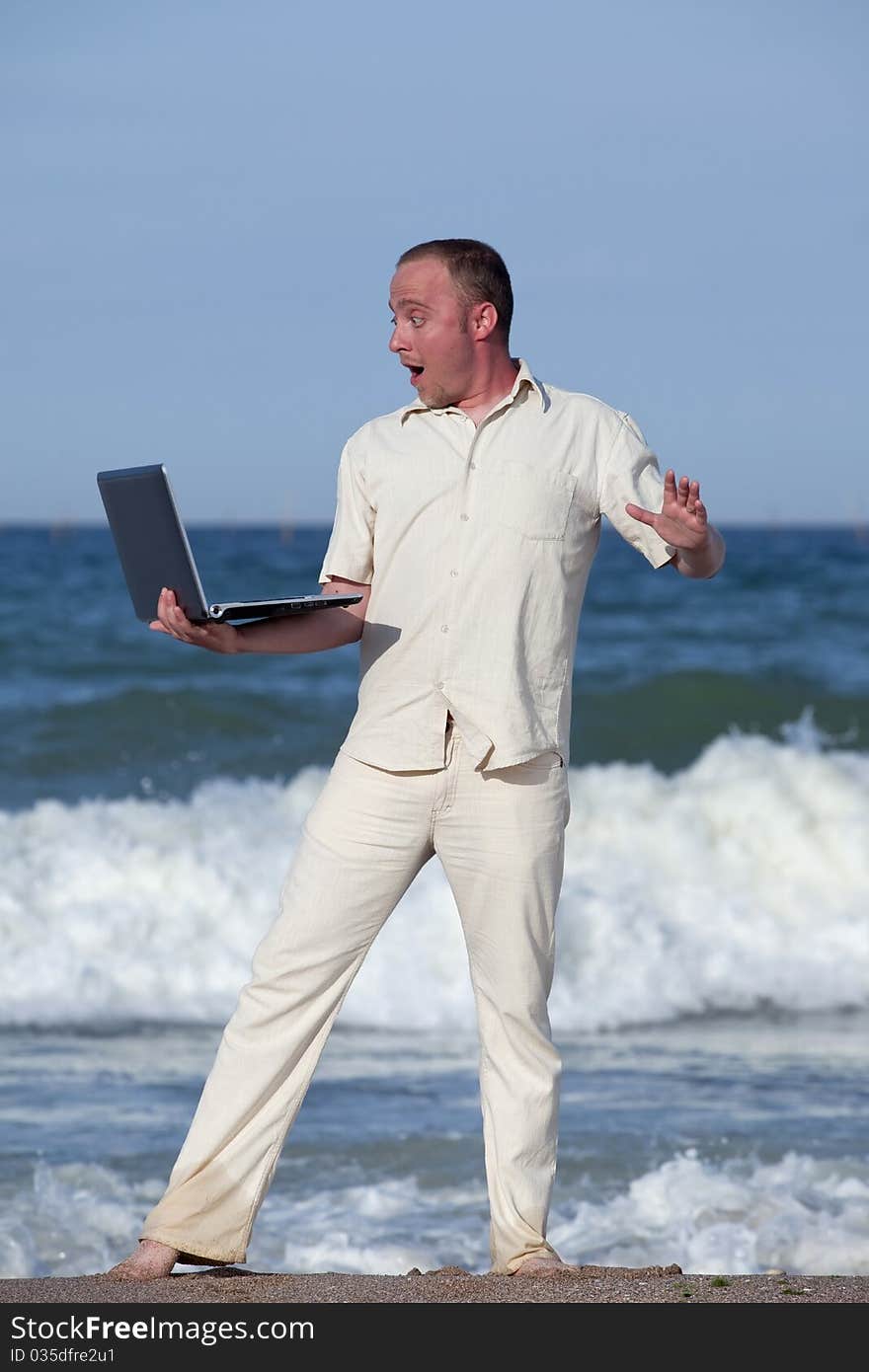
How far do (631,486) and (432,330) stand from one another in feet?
1.71

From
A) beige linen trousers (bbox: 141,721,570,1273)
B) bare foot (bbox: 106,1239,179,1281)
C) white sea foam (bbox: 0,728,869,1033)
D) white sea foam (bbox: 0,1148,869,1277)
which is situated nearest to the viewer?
bare foot (bbox: 106,1239,179,1281)

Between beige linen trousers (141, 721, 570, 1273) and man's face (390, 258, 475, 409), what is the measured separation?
724 millimetres

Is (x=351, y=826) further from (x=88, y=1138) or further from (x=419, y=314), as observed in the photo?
(x=88, y=1138)

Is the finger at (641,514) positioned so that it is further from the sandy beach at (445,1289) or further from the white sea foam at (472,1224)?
the white sea foam at (472,1224)

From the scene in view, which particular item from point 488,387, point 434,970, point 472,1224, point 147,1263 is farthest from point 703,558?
point 434,970

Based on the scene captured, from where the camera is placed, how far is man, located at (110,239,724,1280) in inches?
137

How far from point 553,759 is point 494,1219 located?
3.17 feet

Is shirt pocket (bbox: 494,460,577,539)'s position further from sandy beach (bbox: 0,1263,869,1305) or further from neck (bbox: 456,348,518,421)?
sandy beach (bbox: 0,1263,869,1305)

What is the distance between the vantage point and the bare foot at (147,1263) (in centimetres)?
Answer: 339

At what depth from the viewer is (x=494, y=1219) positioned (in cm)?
357

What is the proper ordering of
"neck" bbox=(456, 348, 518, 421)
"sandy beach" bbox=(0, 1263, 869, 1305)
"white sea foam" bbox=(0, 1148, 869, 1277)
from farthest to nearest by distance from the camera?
"white sea foam" bbox=(0, 1148, 869, 1277)
"neck" bbox=(456, 348, 518, 421)
"sandy beach" bbox=(0, 1263, 869, 1305)

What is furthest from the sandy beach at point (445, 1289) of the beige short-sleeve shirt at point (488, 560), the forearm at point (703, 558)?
the forearm at point (703, 558)

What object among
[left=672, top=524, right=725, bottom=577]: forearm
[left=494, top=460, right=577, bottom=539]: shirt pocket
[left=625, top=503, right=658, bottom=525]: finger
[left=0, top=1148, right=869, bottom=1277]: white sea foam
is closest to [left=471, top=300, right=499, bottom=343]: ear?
[left=494, top=460, right=577, bottom=539]: shirt pocket

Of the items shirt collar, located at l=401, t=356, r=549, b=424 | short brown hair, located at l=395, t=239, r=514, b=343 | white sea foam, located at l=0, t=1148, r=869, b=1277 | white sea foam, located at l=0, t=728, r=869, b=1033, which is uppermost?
short brown hair, located at l=395, t=239, r=514, b=343
